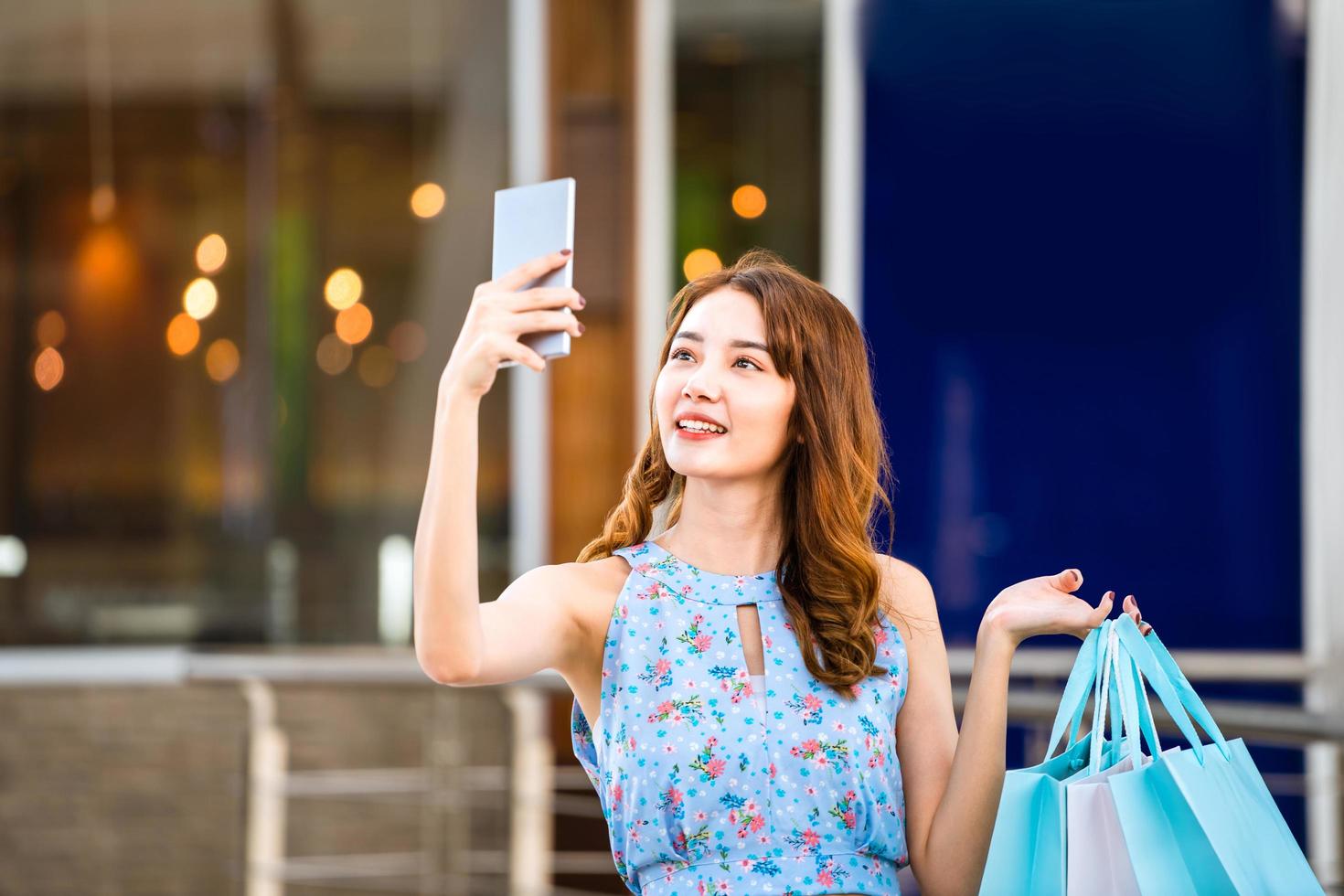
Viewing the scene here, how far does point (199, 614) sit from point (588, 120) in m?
2.33

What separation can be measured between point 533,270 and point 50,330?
4858 mm

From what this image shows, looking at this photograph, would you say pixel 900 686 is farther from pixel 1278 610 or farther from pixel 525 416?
pixel 525 416

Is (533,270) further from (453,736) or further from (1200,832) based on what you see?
(453,736)

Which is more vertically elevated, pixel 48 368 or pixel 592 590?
pixel 48 368

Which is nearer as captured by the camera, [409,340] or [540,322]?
[540,322]

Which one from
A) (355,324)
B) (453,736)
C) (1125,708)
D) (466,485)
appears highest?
(355,324)

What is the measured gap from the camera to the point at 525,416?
5.33 meters

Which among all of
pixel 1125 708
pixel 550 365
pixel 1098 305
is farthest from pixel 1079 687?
pixel 550 365

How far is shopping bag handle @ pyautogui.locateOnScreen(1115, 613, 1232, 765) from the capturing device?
1369mm

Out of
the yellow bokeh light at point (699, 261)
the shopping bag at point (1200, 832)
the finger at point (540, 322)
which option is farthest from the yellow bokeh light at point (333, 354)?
the shopping bag at point (1200, 832)

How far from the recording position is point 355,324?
5.52 m

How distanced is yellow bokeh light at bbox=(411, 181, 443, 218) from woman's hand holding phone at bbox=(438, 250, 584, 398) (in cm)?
438

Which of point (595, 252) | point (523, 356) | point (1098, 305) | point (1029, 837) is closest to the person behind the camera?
point (523, 356)

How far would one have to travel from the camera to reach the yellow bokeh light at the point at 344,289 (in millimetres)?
5520
